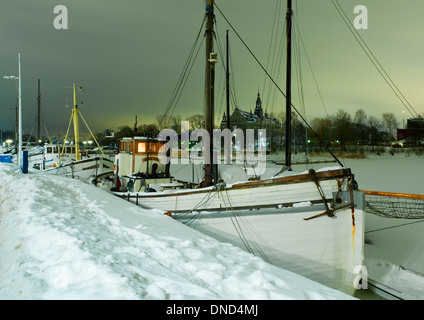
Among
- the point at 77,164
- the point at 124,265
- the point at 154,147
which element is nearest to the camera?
the point at 124,265

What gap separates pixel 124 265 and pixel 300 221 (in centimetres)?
401

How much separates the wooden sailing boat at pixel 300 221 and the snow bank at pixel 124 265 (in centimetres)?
182

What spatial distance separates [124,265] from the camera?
343 centimetres

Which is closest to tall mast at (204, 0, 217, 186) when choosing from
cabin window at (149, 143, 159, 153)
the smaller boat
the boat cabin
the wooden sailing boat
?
the wooden sailing boat

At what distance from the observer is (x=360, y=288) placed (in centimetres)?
586

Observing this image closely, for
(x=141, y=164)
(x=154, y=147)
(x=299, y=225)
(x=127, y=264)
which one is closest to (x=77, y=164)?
(x=141, y=164)

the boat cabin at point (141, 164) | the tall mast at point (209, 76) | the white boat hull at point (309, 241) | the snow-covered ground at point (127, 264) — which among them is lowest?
the white boat hull at point (309, 241)

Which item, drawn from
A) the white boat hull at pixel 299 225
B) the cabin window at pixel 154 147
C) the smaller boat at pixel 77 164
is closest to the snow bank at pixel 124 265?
the white boat hull at pixel 299 225

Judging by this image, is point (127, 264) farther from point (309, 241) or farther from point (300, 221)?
point (309, 241)

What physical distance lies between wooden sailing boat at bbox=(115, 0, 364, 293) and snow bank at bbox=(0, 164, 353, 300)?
71.7 inches

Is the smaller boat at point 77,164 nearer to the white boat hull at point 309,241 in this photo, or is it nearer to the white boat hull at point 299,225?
the white boat hull at point 299,225

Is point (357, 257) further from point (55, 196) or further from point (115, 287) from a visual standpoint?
point (55, 196)

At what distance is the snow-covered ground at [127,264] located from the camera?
288 centimetres

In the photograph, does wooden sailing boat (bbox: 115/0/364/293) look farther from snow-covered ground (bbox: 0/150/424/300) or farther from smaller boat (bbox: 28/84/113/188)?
smaller boat (bbox: 28/84/113/188)
